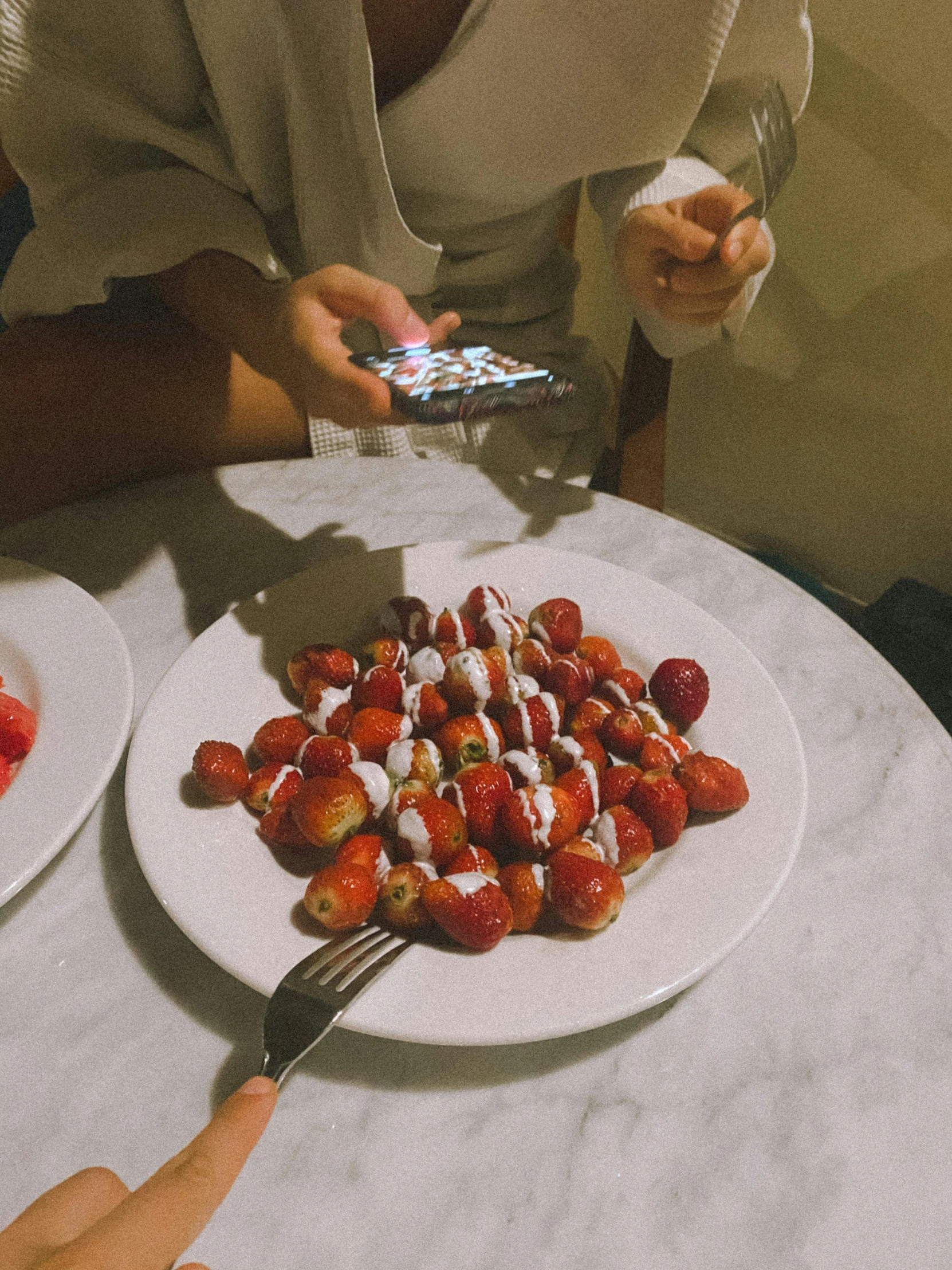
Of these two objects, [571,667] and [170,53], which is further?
[170,53]

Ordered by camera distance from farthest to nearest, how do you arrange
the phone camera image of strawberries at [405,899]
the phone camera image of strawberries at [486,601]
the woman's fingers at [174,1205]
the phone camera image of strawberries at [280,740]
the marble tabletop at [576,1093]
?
the phone camera image of strawberries at [486,601]
the phone camera image of strawberries at [280,740]
the phone camera image of strawberries at [405,899]
the marble tabletop at [576,1093]
the woman's fingers at [174,1205]

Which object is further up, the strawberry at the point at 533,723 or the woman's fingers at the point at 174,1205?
the woman's fingers at the point at 174,1205

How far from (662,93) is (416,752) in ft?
2.64

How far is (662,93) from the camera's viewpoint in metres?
0.97

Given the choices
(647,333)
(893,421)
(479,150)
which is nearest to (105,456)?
(479,150)

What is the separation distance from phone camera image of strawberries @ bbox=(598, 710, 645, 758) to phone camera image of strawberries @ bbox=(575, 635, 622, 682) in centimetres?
6

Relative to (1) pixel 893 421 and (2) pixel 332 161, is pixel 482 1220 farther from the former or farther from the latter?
(1) pixel 893 421

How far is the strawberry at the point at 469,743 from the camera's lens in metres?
0.67

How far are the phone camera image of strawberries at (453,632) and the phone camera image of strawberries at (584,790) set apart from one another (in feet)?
0.55

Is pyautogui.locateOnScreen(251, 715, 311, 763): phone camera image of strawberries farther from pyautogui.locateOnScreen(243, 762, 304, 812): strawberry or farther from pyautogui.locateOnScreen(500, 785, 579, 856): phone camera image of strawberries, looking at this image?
pyautogui.locateOnScreen(500, 785, 579, 856): phone camera image of strawberries

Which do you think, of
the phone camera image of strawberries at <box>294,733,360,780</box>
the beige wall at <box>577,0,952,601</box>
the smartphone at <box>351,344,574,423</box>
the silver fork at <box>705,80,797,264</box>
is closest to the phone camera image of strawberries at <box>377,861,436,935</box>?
the phone camera image of strawberries at <box>294,733,360,780</box>

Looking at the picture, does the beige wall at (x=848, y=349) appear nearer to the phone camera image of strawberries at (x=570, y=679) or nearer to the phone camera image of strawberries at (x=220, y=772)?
the phone camera image of strawberries at (x=570, y=679)

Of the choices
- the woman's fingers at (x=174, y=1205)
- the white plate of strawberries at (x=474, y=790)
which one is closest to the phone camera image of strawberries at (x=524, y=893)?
the white plate of strawberries at (x=474, y=790)

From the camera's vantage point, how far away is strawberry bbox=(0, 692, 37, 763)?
25.9 inches
